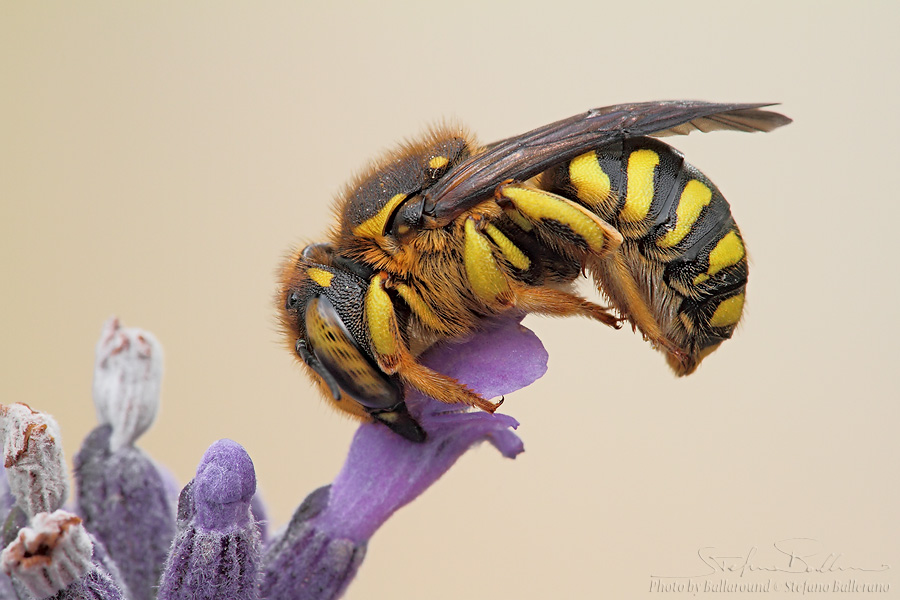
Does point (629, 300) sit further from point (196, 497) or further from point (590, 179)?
point (196, 497)

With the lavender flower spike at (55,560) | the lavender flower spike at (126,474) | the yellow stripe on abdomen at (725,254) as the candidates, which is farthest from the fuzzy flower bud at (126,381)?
the yellow stripe on abdomen at (725,254)

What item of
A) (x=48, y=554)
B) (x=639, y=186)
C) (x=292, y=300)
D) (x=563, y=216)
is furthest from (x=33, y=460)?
(x=639, y=186)

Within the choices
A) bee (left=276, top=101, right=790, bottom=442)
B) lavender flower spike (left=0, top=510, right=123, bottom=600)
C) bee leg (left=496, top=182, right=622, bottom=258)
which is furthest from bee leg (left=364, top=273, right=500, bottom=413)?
lavender flower spike (left=0, top=510, right=123, bottom=600)

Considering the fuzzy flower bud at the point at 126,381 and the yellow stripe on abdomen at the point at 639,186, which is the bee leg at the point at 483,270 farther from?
the fuzzy flower bud at the point at 126,381

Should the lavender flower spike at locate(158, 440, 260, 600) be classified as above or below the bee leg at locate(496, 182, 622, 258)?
below

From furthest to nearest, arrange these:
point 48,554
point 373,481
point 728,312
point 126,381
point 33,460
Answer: point 126,381
point 373,481
point 728,312
point 33,460
point 48,554

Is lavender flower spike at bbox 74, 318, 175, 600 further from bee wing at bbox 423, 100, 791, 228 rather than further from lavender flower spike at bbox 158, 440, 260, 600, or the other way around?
bee wing at bbox 423, 100, 791, 228
